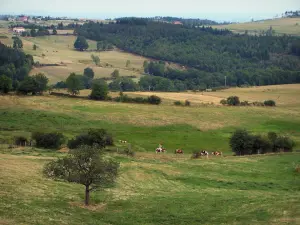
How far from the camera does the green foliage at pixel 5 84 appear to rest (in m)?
96.4

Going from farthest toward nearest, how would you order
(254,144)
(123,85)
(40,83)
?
1. (123,85)
2. (40,83)
3. (254,144)

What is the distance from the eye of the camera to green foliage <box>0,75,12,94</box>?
316ft

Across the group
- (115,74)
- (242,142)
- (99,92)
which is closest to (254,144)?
(242,142)

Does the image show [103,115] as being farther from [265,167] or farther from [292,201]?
[292,201]

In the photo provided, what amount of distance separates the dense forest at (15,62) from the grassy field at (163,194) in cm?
8885

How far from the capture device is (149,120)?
82.6 m

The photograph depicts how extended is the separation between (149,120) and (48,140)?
25.1 m

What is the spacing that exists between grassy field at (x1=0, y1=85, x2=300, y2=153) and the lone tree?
93.0 ft

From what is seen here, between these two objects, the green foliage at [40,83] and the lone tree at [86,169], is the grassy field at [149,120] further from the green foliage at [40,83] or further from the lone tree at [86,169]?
the lone tree at [86,169]

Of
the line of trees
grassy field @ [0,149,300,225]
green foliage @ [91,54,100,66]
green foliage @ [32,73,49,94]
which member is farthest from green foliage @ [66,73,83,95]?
green foliage @ [91,54,100,66]

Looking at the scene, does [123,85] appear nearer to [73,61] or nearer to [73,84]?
[73,84]

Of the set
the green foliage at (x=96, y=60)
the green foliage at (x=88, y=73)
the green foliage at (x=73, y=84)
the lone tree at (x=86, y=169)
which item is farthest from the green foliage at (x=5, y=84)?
the green foliage at (x=96, y=60)

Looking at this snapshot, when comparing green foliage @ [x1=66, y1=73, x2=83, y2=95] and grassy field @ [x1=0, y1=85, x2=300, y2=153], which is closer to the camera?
grassy field @ [x1=0, y1=85, x2=300, y2=153]

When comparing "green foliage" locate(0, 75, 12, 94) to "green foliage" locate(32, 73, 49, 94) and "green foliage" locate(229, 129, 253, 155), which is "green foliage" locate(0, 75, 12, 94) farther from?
"green foliage" locate(229, 129, 253, 155)
